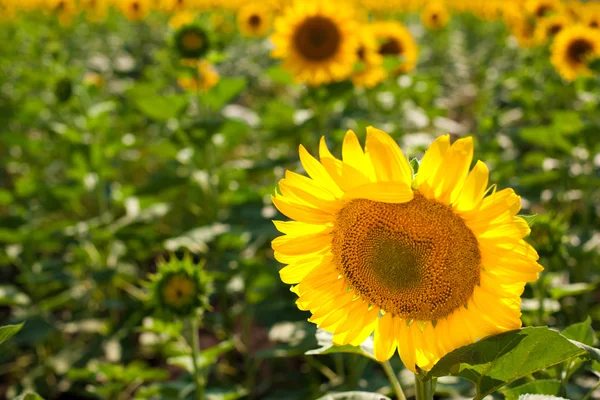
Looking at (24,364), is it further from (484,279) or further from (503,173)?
(484,279)

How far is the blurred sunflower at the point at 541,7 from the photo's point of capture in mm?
4281

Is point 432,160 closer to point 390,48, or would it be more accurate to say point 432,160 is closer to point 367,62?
point 367,62

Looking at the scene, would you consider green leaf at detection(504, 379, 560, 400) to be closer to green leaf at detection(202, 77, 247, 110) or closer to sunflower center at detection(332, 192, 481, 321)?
sunflower center at detection(332, 192, 481, 321)

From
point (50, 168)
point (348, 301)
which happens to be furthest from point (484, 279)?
point (50, 168)

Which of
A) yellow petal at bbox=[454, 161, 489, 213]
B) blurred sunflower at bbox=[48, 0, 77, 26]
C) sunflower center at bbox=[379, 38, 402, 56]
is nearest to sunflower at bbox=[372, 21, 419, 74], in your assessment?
sunflower center at bbox=[379, 38, 402, 56]

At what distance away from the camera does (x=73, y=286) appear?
323cm

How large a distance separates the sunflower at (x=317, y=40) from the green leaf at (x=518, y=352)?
2293mm

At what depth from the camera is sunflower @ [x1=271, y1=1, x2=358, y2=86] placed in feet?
10.4

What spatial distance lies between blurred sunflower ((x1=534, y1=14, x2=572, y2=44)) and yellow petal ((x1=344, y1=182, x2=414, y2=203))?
10.9ft

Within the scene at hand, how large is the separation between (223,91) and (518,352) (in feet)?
6.88

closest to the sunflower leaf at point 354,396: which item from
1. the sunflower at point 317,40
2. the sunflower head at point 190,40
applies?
the sunflower head at point 190,40

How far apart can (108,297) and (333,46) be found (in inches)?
68.8

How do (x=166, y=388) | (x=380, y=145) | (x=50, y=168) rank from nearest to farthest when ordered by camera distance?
(x=380, y=145), (x=166, y=388), (x=50, y=168)

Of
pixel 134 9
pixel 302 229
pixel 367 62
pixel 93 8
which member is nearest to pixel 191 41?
pixel 367 62
